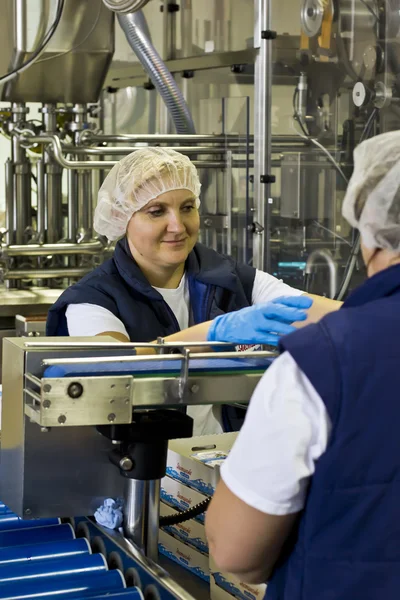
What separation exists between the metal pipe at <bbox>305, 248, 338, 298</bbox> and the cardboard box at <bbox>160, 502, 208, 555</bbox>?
5.69 feet

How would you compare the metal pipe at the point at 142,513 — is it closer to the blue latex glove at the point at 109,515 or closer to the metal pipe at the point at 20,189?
the blue latex glove at the point at 109,515

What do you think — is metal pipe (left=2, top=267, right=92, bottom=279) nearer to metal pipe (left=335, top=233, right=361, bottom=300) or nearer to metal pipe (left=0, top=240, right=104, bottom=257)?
metal pipe (left=0, top=240, right=104, bottom=257)

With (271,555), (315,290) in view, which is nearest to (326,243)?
(315,290)

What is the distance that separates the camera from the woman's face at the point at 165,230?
206 centimetres

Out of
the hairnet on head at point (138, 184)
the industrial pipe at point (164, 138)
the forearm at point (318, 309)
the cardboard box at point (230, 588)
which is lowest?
the cardboard box at point (230, 588)

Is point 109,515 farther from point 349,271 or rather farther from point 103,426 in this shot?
point 349,271

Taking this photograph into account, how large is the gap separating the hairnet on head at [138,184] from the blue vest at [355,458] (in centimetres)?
120

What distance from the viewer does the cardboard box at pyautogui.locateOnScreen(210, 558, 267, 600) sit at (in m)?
1.29

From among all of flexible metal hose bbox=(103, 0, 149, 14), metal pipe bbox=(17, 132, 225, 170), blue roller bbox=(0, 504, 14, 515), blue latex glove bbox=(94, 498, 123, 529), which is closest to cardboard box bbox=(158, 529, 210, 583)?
blue latex glove bbox=(94, 498, 123, 529)

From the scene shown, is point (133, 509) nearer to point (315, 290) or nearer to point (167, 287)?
point (167, 287)

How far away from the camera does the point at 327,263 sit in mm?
3199

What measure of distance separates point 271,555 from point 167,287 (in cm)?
120

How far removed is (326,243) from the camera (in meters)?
3.20

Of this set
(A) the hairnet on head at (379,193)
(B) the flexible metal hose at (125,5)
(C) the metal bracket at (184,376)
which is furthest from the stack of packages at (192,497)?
(B) the flexible metal hose at (125,5)
